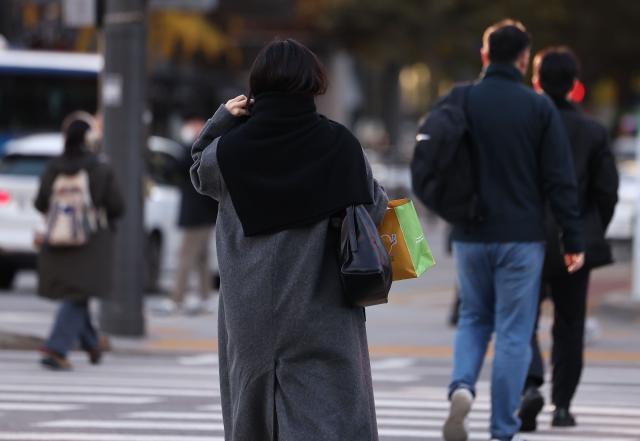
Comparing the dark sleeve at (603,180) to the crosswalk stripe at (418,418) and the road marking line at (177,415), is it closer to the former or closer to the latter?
the crosswalk stripe at (418,418)

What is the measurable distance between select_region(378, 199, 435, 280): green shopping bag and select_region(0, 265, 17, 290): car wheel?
13.3 m

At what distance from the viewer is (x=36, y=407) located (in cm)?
939

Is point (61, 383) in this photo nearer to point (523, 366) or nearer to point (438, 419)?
point (438, 419)

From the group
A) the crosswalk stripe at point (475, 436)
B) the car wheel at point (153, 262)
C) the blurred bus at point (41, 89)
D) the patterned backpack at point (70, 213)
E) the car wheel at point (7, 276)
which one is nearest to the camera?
the crosswalk stripe at point (475, 436)

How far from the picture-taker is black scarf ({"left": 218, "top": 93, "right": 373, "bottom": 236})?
5320 millimetres

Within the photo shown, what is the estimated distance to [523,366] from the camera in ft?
25.4

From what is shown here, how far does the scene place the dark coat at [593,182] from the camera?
845 centimetres

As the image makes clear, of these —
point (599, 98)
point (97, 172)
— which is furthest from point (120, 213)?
point (599, 98)

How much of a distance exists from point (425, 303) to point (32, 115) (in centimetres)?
1206

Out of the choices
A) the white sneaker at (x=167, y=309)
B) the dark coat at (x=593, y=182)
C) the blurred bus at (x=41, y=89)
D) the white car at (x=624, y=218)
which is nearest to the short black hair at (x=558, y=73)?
the dark coat at (x=593, y=182)

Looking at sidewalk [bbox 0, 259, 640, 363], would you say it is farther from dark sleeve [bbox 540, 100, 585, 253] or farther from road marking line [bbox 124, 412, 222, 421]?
dark sleeve [bbox 540, 100, 585, 253]

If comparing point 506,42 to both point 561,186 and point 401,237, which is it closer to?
point 561,186

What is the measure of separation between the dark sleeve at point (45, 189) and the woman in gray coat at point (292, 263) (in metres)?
6.04

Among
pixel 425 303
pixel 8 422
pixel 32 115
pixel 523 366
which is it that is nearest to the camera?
pixel 523 366
